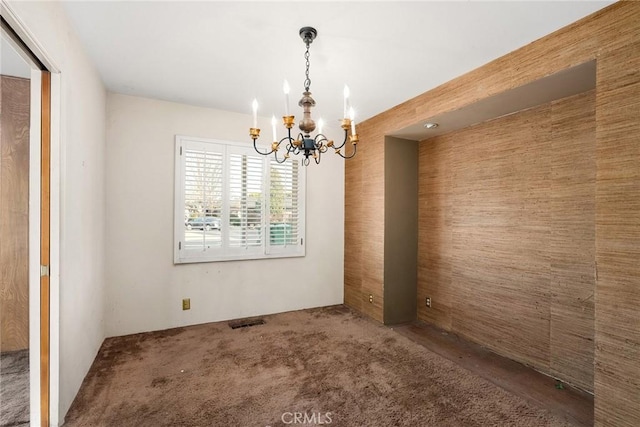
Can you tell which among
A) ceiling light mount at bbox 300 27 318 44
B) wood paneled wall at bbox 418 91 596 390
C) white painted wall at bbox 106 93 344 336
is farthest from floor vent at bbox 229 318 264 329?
ceiling light mount at bbox 300 27 318 44

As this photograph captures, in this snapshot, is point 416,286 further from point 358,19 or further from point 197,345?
point 358,19

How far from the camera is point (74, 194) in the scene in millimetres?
2092

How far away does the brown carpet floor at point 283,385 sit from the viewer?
197cm

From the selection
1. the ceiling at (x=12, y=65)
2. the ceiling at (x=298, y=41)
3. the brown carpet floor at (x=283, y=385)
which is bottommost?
the brown carpet floor at (x=283, y=385)

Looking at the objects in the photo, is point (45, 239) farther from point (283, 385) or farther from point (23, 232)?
point (283, 385)

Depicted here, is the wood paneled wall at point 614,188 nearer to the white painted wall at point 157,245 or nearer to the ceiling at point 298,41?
the ceiling at point 298,41

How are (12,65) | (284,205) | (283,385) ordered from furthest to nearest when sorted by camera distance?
(284,205), (283,385), (12,65)

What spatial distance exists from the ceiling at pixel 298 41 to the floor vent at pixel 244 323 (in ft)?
8.38

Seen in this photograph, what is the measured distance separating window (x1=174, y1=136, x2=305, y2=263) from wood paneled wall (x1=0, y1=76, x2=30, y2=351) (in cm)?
127

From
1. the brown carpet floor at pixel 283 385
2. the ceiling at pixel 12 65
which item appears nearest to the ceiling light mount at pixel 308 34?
the ceiling at pixel 12 65

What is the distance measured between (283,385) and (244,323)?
1402 millimetres

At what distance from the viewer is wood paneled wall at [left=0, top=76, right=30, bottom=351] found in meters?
2.24

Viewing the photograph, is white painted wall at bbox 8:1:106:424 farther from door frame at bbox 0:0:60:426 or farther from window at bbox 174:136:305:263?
window at bbox 174:136:305:263

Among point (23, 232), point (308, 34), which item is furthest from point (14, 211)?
point (308, 34)
